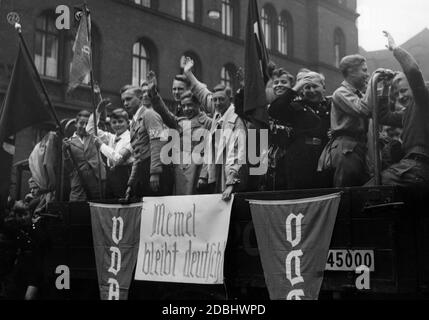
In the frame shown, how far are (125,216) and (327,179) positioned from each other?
1.87 m

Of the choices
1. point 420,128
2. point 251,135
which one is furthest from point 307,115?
point 420,128

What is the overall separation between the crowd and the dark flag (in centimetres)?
59

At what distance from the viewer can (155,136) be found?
19.0ft

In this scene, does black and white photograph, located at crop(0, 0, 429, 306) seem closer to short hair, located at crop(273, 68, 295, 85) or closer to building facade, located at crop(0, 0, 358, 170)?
short hair, located at crop(273, 68, 295, 85)

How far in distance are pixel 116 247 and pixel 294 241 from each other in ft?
6.10

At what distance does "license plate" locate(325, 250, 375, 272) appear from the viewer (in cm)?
392

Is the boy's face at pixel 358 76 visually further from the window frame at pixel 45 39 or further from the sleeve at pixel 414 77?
the window frame at pixel 45 39

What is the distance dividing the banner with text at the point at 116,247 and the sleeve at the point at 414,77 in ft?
8.35

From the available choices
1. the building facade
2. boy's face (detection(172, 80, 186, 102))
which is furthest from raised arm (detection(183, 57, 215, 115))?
the building facade

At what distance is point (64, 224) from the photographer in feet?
19.5

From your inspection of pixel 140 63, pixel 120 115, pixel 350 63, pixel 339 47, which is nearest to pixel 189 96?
pixel 120 115

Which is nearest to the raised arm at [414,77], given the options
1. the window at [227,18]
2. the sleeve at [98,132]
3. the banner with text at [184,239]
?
the banner with text at [184,239]

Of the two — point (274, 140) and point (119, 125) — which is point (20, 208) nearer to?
point (119, 125)
